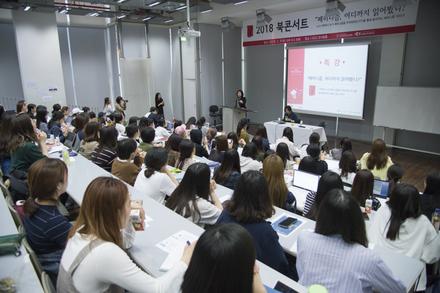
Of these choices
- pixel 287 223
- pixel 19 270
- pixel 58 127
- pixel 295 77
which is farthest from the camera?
pixel 295 77

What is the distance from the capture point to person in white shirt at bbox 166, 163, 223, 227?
94.2 inches

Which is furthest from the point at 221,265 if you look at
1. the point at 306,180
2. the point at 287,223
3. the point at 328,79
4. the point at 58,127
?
the point at 328,79

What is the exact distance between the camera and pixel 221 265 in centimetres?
100

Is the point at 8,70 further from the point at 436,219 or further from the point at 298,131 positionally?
the point at 436,219

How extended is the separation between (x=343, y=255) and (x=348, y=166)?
2266 millimetres

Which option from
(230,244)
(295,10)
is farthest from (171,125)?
(230,244)

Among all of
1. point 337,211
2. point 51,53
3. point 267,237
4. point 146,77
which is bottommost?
point 267,237

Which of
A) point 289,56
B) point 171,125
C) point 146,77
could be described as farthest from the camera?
point 146,77

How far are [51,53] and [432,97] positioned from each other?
9.00 metres

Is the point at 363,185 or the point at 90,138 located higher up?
the point at 90,138

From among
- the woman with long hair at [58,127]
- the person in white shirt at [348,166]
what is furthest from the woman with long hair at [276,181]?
the woman with long hair at [58,127]

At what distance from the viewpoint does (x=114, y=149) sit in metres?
4.16

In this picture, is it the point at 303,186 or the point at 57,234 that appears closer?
the point at 57,234

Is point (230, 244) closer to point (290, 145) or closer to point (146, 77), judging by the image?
point (290, 145)
